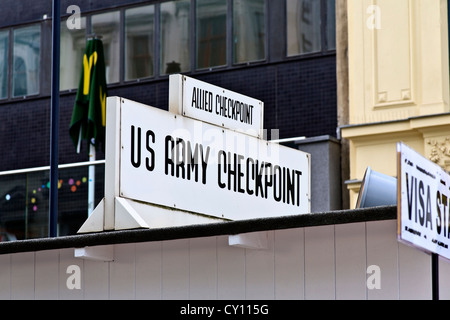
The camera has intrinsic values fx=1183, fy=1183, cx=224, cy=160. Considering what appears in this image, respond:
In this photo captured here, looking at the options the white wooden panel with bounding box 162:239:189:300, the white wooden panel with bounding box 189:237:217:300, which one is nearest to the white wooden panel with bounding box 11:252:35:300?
the white wooden panel with bounding box 162:239:189:300

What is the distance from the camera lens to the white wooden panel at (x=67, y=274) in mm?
10602

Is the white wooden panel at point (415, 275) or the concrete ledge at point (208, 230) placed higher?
the concrete ledge at point (208, 230)

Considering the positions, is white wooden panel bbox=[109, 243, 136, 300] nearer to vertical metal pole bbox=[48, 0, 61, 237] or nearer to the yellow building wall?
vertical metal pole bbox=[48, 0, 61, 237]

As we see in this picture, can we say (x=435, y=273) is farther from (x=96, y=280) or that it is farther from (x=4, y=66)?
(x=4, y=66)

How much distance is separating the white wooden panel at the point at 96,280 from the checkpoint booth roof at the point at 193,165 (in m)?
0.37

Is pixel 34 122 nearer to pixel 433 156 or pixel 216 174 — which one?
pixel 433 156

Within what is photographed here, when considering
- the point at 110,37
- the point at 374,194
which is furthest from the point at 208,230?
the point at 110,37

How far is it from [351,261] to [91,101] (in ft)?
43.3

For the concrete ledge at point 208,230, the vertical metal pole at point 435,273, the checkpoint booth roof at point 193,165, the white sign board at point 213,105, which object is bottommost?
the vertical metal pole at point 435,273

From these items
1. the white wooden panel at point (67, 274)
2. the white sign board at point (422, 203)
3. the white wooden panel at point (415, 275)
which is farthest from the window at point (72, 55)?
the white sign board at point (422, 203)

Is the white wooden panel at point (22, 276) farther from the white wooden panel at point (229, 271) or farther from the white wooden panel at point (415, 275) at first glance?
the white wooden panel at point (415, 275)

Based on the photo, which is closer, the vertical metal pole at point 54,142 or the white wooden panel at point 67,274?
the white wooden panel at point 67,274

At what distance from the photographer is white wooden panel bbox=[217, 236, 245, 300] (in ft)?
32.0

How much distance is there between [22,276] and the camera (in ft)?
36.4
